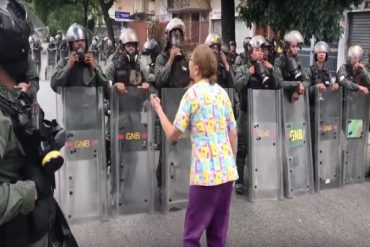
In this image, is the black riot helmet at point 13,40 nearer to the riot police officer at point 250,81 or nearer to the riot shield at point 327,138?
the riot police officer at point 250,81

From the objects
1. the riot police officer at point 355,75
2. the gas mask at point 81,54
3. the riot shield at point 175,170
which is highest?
the gas mask at point 81,54

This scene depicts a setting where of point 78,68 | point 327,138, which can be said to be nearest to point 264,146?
point 327,138

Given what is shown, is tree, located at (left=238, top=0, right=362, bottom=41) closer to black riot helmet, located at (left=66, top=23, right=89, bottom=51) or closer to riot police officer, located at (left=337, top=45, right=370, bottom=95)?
riot police officer, located at (left=337, top=45, right=370, bottom=95)

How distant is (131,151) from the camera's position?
5.28 meters

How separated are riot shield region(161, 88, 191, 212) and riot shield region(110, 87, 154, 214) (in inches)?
5.6

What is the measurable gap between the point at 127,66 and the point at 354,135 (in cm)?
314

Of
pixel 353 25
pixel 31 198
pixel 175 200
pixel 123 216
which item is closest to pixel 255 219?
pixel 175 200

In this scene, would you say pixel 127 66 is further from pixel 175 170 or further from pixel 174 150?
pixel 175 170

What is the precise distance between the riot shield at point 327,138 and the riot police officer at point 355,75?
20cm

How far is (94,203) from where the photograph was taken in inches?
200

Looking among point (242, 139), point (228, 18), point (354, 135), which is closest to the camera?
point (242, 139)

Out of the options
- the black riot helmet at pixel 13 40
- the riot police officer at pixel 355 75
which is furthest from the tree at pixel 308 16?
the black riot helmet at pixel 13 40

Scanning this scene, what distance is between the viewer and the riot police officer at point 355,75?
20.8ft

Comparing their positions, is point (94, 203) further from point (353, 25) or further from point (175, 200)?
point (353, 25)
